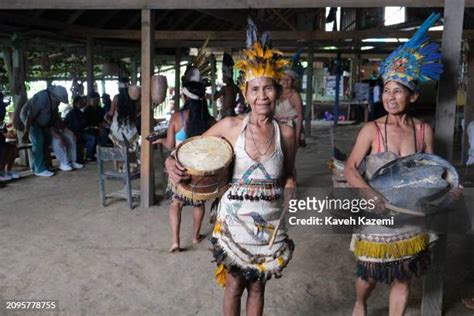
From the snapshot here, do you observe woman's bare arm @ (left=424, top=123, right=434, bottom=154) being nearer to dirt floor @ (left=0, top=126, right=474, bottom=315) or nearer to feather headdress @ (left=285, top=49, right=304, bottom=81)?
feather headdress @ (left=285, top=49, right=304, bottom=81)

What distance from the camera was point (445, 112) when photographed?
9.69ft

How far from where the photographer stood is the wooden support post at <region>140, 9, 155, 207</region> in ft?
16.6

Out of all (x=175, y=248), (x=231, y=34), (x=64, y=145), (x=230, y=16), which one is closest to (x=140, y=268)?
(x=175, y=248)

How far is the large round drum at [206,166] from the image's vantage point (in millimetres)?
2258

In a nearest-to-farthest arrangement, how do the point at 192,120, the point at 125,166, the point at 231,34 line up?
1. the point at 192,120
2. the point at 125,166
3. the point at 231,34

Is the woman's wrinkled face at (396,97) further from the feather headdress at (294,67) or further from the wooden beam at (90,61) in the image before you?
the wooden beam at (90,61)

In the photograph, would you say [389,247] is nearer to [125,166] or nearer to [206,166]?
[206,166]

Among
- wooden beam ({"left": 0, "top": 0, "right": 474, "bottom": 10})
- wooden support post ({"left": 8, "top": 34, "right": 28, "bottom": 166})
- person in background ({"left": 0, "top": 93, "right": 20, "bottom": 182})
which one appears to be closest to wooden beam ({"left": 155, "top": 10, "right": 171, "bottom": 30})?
wooden support post ({"left": 8, "top": 34, "right": 28, "bottom": 166})

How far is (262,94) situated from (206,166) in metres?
0.46

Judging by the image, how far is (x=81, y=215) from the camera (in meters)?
5.22

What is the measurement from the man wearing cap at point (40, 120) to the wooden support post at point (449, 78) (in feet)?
19.5

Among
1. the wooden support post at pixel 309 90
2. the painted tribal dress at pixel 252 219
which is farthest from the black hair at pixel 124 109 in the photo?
the wooden support post at pixel 309 90

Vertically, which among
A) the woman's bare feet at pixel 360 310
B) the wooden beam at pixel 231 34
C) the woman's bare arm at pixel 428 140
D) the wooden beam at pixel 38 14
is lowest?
the woman's bare feet at pixel 360 310

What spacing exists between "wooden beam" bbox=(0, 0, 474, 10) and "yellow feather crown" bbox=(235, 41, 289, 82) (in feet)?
5.87
